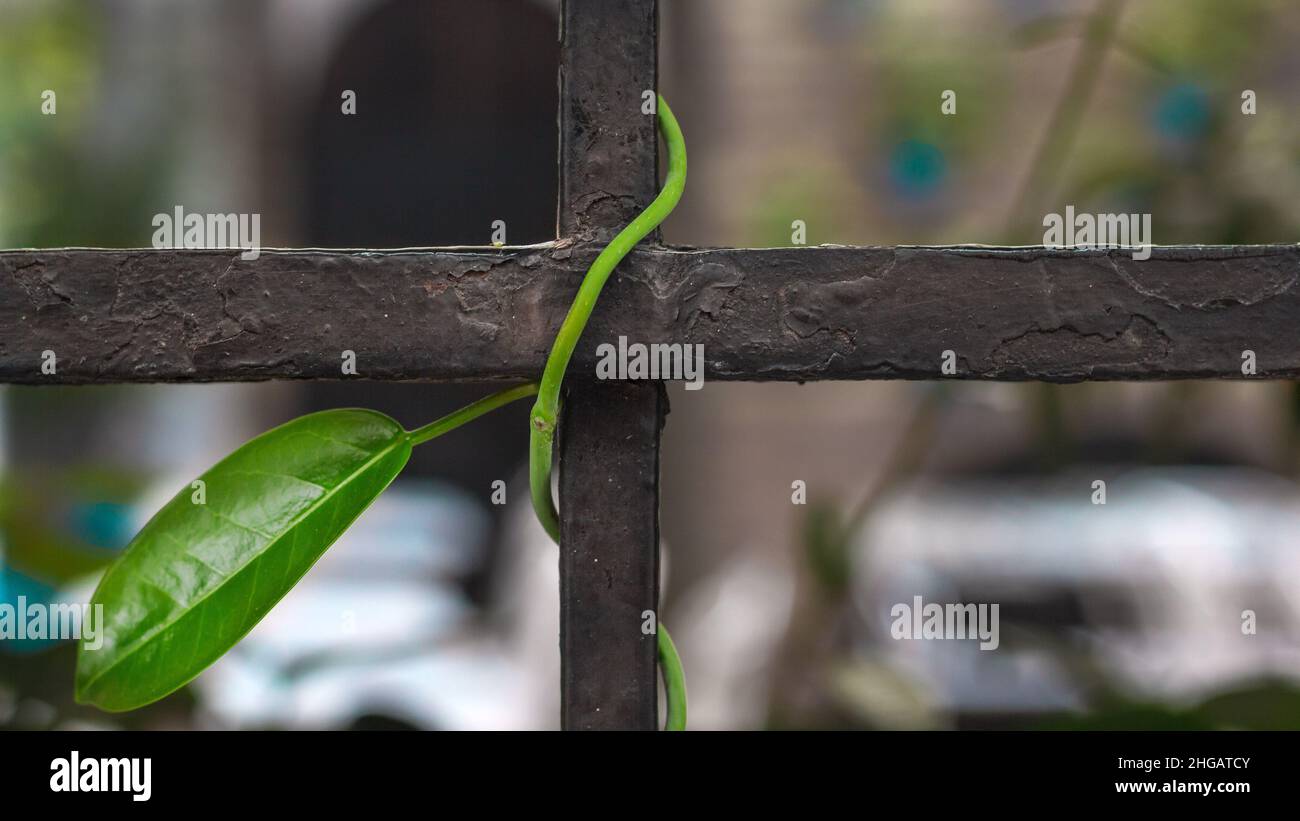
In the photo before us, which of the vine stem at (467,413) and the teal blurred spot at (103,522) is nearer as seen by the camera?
the vine stem at (467,413)

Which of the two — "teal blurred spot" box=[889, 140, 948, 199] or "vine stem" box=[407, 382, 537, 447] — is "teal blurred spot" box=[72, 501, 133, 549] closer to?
"vine stem" box=[407, 382, 537, 447]

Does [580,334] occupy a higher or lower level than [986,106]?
lower

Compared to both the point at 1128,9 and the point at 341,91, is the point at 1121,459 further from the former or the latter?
the point at 341,91

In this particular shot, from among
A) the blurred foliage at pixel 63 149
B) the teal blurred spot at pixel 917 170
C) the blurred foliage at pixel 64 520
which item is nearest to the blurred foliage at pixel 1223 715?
the blurred foliage at pixel 64 520

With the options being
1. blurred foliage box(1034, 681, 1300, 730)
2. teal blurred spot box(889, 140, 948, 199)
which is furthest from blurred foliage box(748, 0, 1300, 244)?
blurred foliage box(1034, 681, 1300, 730)

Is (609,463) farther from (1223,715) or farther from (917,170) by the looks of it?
(917,170)

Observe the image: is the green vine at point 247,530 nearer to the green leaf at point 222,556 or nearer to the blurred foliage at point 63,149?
the green leaf at point 222,556

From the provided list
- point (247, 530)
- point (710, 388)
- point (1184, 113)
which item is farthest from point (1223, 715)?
point (710, 388)

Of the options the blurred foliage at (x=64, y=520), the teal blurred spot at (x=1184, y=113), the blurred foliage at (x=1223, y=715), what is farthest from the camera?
the teal blurred spot at (x=1184, y=113)
